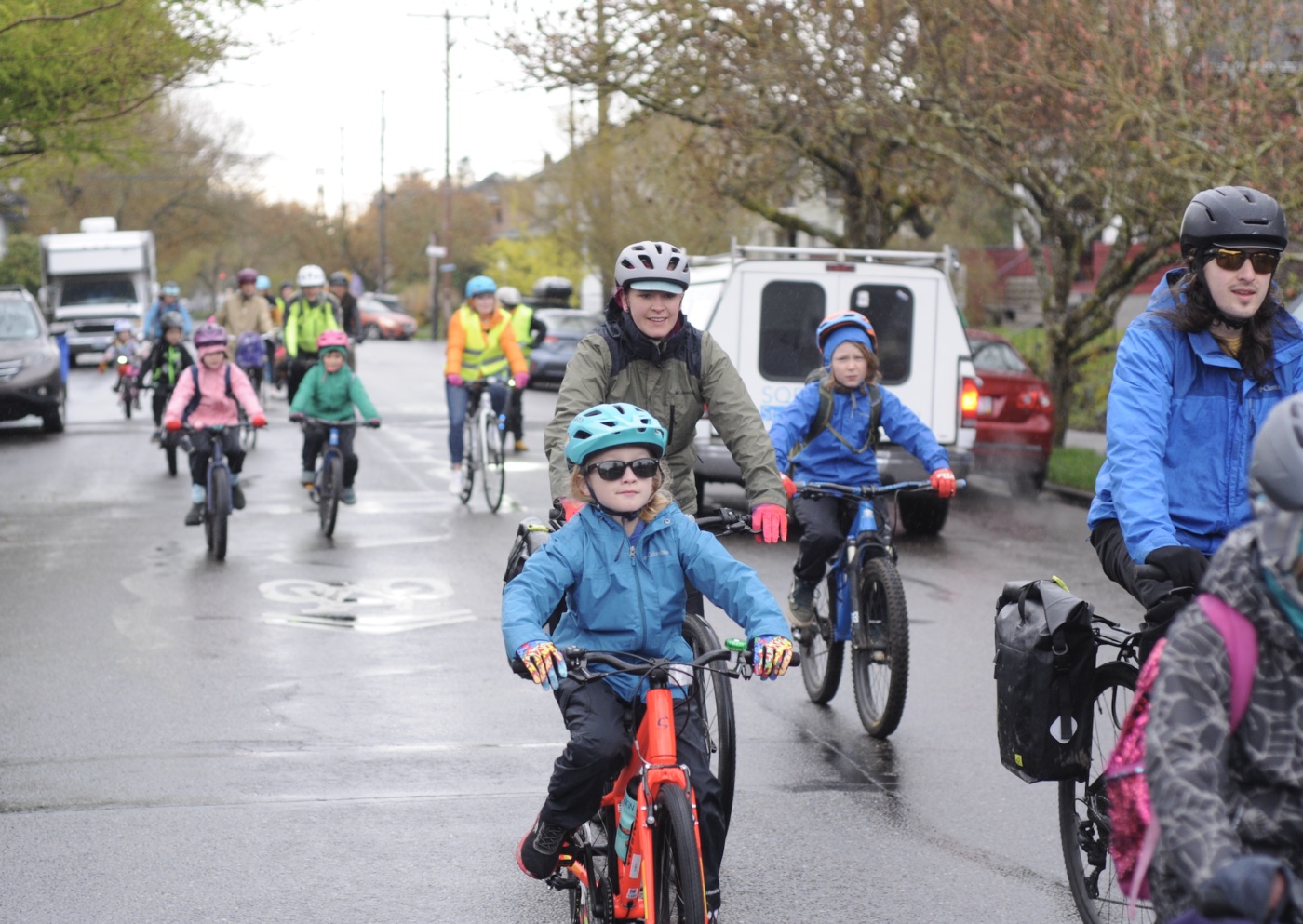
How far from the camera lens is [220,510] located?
1126 cm

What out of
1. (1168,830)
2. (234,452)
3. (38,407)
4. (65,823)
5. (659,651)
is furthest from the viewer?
(38,407)

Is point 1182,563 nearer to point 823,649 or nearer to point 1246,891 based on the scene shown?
point 1246,891

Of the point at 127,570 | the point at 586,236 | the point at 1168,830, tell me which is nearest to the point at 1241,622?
the point at 1168,830

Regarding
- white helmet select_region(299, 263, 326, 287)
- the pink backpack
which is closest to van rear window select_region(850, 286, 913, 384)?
white helmet select_region(299, 263, 326, 287)

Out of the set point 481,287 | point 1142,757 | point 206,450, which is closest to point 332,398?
point 206,450

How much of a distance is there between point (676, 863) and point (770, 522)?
186cm

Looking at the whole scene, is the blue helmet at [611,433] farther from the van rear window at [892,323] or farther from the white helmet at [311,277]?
the white helmet at [311,277]

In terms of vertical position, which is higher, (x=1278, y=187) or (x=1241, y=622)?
(x=1278, y=187)

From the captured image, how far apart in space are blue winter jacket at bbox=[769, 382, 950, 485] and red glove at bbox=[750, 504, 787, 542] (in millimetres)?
1860

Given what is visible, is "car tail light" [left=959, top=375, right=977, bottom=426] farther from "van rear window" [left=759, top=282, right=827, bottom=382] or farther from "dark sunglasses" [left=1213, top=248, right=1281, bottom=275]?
"dark sunglasses" [left=1213, top=248, right=1281, bottom=275]

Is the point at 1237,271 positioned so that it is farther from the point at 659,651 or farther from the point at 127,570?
the point at 127,570

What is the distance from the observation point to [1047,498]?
16234mm

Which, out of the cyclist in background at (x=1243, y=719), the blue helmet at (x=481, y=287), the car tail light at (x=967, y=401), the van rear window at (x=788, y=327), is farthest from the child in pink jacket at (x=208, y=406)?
the cyclist in background at (x=1243, y=719)

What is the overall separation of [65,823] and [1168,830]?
13.8ft
